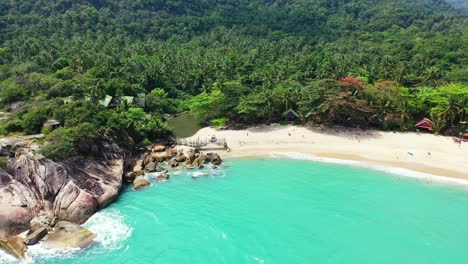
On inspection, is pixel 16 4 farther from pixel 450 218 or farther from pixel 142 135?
pixel 450 218

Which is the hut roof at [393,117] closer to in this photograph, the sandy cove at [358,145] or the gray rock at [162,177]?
the sandy cove at [358,145]

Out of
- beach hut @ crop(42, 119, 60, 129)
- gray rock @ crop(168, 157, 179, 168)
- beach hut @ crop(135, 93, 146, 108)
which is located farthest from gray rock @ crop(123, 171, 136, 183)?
beach hut @ crop(135, 93, 146, 108)

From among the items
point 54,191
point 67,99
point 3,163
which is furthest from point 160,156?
point 67,99

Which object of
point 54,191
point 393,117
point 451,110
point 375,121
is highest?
point 54,191

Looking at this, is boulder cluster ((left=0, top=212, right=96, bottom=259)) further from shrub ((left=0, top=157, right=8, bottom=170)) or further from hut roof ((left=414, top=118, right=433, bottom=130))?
hut roof ((left=414, top=118, right=433, bottom=130))

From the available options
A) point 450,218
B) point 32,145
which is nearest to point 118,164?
point 32,145

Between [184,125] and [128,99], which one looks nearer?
[128,99]

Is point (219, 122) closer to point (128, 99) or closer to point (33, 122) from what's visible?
point (128, 99)
